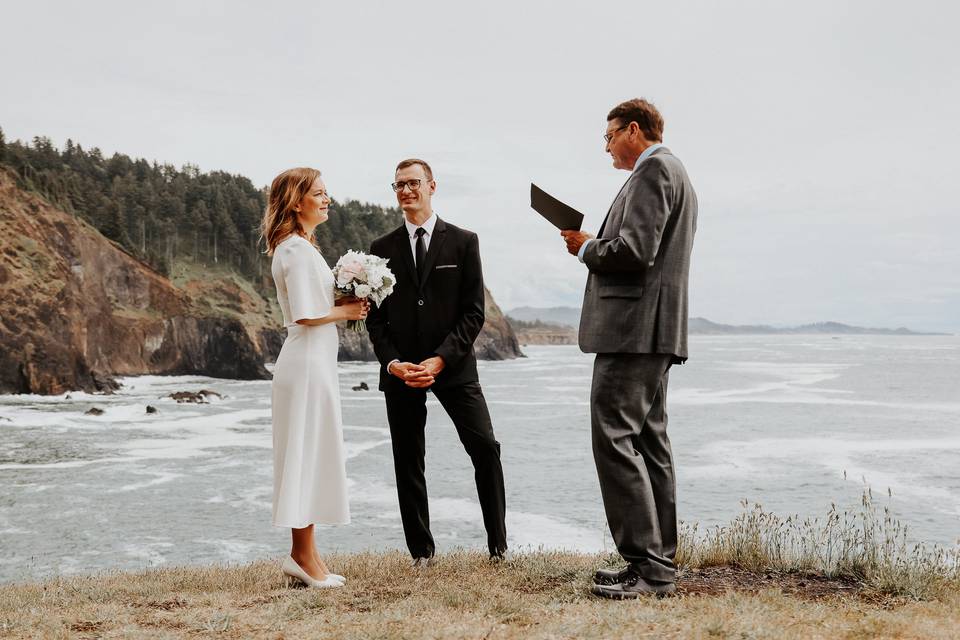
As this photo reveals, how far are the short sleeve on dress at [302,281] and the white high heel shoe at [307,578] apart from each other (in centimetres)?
167

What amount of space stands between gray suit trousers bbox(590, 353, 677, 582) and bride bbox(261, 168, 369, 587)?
178 cm

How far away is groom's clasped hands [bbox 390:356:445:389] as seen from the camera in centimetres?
546

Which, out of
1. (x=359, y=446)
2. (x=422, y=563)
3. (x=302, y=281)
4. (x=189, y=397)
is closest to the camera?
(x=302, y=281)

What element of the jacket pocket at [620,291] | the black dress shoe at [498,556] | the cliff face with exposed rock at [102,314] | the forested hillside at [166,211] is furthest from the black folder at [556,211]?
the forested hillside at [166,211]

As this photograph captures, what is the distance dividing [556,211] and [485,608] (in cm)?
231

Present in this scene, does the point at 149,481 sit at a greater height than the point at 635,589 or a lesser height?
lesser

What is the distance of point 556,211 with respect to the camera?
15.9 ft

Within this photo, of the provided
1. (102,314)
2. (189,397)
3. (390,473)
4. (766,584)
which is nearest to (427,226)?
(766,584)

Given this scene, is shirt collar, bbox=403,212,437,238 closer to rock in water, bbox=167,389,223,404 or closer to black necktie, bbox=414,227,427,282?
black necktie, bbox=414,227,427,282

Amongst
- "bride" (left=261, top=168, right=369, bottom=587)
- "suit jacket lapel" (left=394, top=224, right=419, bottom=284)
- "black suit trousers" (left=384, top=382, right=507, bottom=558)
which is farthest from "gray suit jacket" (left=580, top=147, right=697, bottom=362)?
"bride" (left=261, top=168, right=369, bottom=587)

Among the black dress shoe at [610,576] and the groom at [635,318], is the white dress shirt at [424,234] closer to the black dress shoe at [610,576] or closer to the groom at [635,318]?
the groom at [635,318]

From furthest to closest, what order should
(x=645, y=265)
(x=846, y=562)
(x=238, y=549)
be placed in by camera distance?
(x=238, y=549) < (x=846, y=562) < (x=645, y=265)

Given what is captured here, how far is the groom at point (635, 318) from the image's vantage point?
4469mm

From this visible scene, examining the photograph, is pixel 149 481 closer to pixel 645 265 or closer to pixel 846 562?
pixel 846 562
